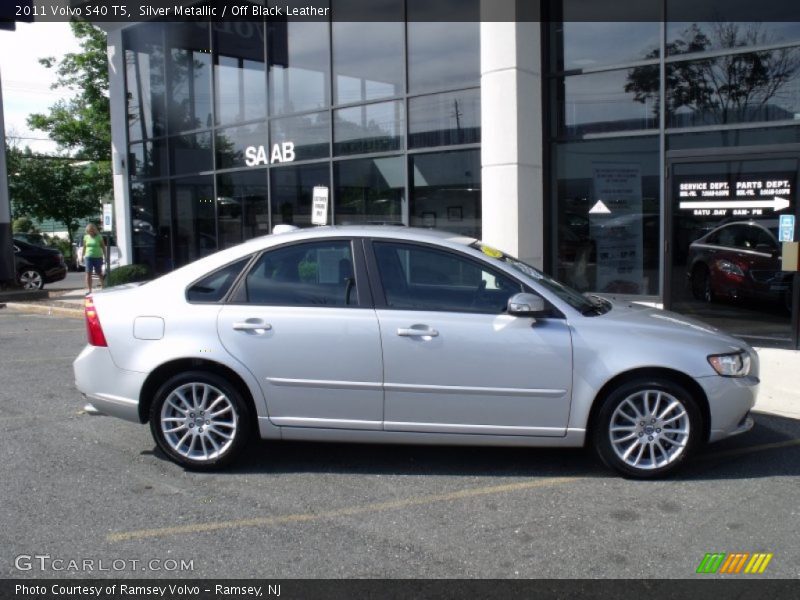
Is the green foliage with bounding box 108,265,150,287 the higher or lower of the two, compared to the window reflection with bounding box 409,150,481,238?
lower

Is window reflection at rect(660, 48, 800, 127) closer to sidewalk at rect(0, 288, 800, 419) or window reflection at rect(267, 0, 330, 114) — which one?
sidewalk at rect(0, 288, 800, 419)

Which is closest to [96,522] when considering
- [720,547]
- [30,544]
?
[30,544]

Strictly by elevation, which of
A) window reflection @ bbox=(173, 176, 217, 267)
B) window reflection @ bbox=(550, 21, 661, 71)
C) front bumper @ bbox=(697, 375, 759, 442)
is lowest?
front bumper @ bbox=(697, 375, 759, 442)

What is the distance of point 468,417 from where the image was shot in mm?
5043

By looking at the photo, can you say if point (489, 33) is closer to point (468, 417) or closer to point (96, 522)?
point (468, 417)

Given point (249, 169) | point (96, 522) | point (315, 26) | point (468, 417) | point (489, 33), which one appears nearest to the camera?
point (96, 522)

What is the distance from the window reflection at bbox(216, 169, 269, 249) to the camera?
15125 mm

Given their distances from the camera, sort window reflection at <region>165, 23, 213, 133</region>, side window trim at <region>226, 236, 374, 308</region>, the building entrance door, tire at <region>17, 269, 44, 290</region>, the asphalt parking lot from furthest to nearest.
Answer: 1. tire at <region>17, 269, 44, 290</region>
2. window reflection at <region>165, 23, 213, 133</region>
3. the building entrance door
4. side window trim at <region>226, 236, 374, 308</region>
5. the asphalt parking lot

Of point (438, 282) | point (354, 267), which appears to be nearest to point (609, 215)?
point (438, 282)

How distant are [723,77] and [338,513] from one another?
806cm

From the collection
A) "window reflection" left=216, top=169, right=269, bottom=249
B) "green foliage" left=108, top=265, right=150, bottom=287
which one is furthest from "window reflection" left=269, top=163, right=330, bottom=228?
"green foliage" left=108, top=265, right=150, bottom=287

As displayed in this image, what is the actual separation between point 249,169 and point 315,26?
305 cm

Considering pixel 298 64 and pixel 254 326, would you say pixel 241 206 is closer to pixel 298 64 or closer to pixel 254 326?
pixel 298 64

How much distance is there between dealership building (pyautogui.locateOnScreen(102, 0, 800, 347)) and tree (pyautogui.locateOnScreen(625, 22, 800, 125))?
2 cm
